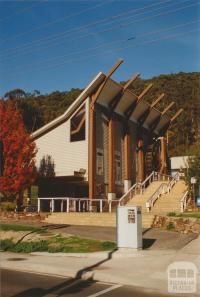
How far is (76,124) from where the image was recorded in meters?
34.5

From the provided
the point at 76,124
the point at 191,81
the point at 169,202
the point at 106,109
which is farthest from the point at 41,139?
the point at 191,81

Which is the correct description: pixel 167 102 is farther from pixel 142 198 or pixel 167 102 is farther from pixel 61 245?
pixel 61 245

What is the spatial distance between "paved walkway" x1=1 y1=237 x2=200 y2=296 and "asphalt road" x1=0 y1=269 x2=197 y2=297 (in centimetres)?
49

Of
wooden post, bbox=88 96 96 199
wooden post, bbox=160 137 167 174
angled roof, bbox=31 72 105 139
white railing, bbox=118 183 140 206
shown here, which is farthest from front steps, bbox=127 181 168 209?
wooden post, bbox=160 137 167 174

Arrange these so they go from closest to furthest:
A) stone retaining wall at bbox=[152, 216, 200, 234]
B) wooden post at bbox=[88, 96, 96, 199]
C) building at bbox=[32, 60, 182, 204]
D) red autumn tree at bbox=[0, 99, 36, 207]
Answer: stone retaining wall at bbox=[152, 216, 200, 234] → red autumn tree at bbox=[0, 99, 36, 207] → wooden post at bbox=[88, 96, 96, 199] → building at bbox=[32, 60, 182, 204]

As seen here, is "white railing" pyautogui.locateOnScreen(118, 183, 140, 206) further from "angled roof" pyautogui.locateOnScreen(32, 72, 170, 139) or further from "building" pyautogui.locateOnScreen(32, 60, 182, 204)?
"angled roof" pyautogui.locateOnScreen(32, 72, 170, 139)

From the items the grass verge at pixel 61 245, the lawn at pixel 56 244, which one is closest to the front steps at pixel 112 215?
the lawn at pixel 56 244

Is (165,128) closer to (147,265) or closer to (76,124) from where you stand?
(76,124)

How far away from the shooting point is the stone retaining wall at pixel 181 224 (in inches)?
810

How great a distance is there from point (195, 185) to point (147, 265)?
48.8 feet

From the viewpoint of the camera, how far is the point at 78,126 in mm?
33875

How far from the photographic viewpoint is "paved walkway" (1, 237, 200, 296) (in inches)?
470

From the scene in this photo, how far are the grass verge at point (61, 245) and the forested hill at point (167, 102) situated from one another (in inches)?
1835

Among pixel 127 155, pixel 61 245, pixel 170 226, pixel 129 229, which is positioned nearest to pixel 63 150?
pixel 127 155
